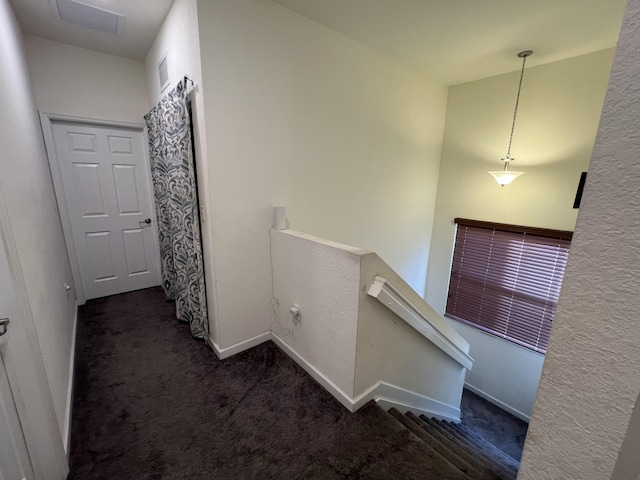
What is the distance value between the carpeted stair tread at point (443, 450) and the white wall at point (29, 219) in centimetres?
189

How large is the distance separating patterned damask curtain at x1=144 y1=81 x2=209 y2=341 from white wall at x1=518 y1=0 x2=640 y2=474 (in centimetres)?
203

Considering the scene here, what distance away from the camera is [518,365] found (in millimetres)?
3176

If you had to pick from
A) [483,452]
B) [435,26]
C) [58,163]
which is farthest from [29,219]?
[483,452]

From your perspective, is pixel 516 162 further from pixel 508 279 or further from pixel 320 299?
pixel 320 299

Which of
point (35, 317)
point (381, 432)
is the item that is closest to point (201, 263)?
point (35, 317)

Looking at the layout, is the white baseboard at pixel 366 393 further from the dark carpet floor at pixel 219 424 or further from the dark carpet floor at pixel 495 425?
the dark carpet floor at pixel 495 425

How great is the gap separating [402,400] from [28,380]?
2053 millimetres

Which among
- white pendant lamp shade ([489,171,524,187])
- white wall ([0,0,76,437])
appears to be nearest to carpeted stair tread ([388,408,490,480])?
white wall ([0,0,76,437])

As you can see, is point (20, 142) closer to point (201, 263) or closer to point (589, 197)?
point (201, 263)

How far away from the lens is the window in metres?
2.90

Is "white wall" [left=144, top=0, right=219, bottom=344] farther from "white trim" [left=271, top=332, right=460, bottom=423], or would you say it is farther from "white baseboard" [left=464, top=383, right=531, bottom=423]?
"white baseboard" [left=464, top=383, right=531, bottom=423]

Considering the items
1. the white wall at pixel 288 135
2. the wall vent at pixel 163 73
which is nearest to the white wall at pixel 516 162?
the white wall at pixel 288 135

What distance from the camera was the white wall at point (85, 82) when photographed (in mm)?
2402

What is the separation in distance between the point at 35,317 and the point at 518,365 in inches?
172
